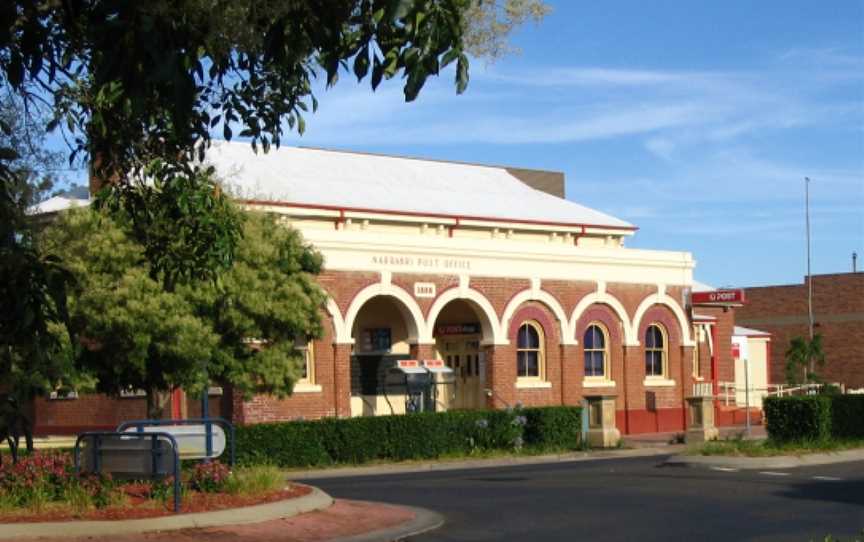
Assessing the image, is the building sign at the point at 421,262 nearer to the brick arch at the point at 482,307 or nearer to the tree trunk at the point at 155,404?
the brick arch at the point at 482,307

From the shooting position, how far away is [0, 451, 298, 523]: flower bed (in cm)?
1498

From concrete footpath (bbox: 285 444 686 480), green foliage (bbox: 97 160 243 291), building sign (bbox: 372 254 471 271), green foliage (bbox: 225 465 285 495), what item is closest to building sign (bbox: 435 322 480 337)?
building sign (bbox: 372 254 471 271)

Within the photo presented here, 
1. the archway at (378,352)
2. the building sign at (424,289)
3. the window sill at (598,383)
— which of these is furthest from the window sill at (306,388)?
the window sill at (598,383)

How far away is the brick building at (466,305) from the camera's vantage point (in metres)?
36.9

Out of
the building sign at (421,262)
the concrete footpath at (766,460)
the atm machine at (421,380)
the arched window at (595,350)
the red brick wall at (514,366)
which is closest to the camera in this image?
the concrete footpath at (766,460)

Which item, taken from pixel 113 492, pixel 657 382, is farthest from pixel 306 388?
pixel 113 492

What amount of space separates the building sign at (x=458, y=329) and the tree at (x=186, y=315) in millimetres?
9768

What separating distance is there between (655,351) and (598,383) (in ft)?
9.66

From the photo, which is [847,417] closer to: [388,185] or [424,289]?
[424,289]

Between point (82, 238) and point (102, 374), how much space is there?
3006 mm

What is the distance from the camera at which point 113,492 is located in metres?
15.5

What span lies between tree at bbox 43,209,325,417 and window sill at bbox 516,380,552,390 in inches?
406

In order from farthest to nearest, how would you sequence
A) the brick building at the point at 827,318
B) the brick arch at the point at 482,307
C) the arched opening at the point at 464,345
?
the brick building at the point at 827,318 < the arched opening at the point at 464,345 < the brick arch at the point at 482,307

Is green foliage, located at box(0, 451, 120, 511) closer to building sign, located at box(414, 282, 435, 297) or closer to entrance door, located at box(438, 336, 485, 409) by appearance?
building sign, located at box(414, 282, 435, 297)
